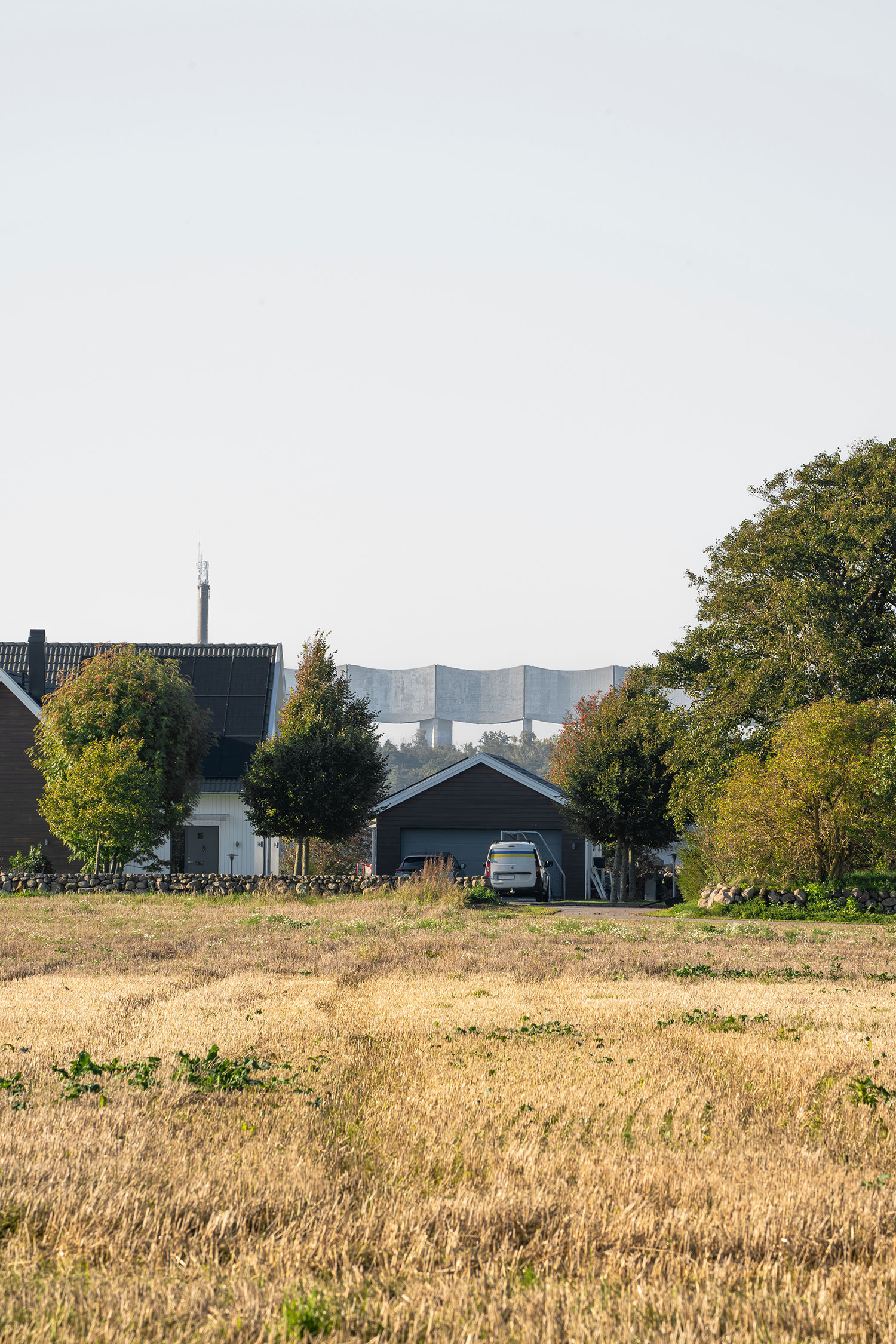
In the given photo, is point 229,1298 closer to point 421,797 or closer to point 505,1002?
point 505,1002

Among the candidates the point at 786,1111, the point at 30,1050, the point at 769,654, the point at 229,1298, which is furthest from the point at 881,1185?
the point at 769,654

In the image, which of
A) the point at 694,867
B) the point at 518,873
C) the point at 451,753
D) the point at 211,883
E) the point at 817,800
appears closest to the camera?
the point at 817,800

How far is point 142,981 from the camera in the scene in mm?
11953

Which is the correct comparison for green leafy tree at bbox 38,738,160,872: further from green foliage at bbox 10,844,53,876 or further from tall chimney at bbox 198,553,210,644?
tall chimney at bbox 198,553,210,644

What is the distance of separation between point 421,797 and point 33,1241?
39.7 m

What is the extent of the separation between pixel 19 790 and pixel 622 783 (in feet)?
72.6

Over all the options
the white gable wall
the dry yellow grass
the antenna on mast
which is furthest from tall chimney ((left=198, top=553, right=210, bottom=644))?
the dry yellow grass

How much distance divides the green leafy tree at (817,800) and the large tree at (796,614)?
9.00ft

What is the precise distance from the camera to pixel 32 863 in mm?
36656

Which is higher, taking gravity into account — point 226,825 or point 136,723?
point 136,723

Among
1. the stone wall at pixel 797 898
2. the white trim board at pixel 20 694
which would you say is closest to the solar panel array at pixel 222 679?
the white trim board at pixel 20 694

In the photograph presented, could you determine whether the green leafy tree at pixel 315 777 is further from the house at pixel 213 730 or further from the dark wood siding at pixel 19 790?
the dark wood siding at pixel 19 790

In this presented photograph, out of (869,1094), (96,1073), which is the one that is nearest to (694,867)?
(869,1094)

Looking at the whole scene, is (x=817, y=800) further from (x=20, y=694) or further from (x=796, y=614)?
(x=20, y=694)
